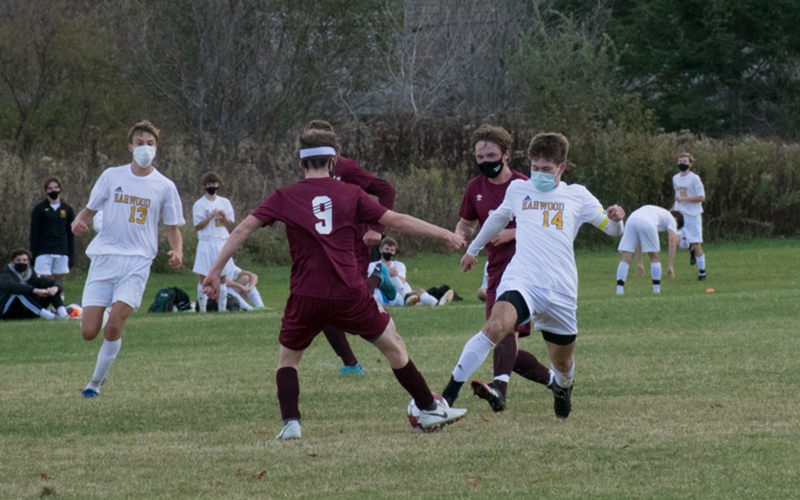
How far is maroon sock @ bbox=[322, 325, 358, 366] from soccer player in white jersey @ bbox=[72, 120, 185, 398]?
1462mm

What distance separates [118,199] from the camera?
337 inches

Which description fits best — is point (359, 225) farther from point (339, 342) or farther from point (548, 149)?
point (548, 149)

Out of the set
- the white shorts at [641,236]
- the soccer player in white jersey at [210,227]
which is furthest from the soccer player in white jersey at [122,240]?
the white shorts at [641,236]

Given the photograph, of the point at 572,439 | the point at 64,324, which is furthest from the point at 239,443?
the point at 64,324

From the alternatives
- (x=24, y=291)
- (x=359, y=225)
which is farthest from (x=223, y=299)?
(x=359, y=225)

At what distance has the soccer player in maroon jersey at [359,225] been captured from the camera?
7.93 metres

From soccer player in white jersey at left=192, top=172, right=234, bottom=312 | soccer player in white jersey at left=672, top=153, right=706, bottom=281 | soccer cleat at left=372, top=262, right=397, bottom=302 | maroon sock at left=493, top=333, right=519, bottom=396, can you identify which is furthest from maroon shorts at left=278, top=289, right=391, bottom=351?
soccer player in white jersey at left=672, top=153, right=706, bottom=281

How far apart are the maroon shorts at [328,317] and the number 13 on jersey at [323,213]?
40cm

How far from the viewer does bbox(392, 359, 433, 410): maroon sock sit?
20.9ft

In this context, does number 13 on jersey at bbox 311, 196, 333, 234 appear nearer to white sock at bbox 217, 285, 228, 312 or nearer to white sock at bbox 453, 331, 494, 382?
white sock at bbox 453, 331, 494, 382

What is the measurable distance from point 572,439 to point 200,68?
27.4 metres

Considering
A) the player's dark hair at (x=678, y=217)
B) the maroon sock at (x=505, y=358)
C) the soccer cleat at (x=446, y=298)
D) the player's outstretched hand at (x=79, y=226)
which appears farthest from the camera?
the player's dark hair at (x=678, y=217)

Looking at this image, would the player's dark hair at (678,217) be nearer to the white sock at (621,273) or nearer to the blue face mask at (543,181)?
the white sock at (621,273)

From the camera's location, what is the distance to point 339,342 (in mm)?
9383
